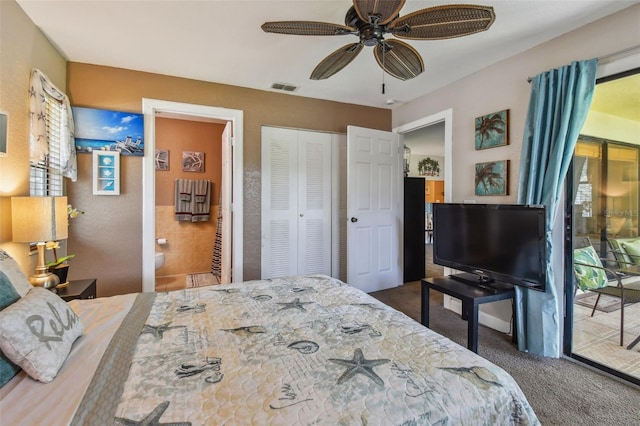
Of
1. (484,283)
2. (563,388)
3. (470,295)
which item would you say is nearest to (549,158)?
(484,283)

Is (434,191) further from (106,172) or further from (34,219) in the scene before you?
(34,219)

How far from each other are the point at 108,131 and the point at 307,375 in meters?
3.05

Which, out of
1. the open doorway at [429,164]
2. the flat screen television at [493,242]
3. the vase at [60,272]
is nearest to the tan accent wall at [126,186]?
the vase at [60,272]

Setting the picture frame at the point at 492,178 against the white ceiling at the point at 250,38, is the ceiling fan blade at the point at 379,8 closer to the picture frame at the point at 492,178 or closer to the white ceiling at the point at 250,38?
the white ceiling at the point at 250,38

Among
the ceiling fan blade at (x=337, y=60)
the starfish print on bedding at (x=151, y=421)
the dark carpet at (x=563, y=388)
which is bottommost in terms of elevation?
the dark carpet at (x=563, y=388)

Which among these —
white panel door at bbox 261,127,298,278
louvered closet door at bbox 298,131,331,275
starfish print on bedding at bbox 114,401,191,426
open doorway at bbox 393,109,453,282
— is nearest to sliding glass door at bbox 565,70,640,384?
open doorway at bbox 393,109,453,282

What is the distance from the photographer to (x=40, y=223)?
76.1 inches

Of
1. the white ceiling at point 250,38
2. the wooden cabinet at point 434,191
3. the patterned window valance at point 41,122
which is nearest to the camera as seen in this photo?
the white ceiling at point 250,38

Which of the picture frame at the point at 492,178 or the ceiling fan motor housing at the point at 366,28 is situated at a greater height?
the ceiling fan motor housing at the point at 366,28

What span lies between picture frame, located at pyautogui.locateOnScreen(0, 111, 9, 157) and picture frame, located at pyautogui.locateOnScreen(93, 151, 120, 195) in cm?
103

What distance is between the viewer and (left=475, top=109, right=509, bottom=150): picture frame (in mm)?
2771

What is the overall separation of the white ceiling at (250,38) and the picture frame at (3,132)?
0.81 meters

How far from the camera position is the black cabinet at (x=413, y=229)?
14.6 ft

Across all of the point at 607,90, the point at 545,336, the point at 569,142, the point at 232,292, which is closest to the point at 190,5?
the point at 232,292
